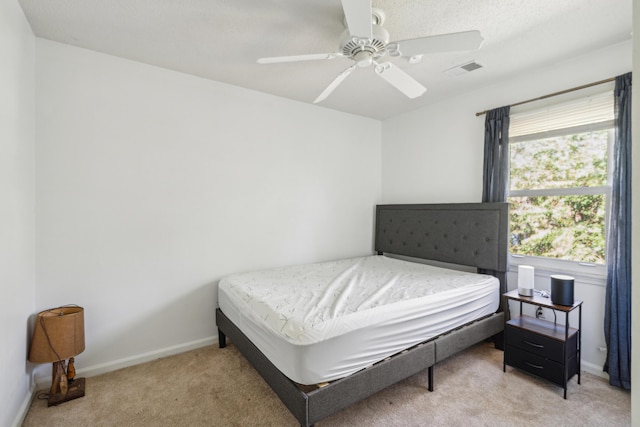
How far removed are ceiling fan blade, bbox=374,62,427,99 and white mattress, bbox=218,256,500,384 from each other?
153 centimetres

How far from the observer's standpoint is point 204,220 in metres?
2.79

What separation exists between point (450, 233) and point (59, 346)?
11.3ft

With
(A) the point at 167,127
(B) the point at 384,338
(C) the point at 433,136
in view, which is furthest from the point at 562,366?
(A) the point at 167,127

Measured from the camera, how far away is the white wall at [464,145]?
2.33 meters

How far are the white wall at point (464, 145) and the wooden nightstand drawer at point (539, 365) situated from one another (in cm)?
48

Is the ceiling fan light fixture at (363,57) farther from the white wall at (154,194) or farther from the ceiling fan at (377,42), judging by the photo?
the white wall at (154,194)

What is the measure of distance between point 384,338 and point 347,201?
2.24 metres

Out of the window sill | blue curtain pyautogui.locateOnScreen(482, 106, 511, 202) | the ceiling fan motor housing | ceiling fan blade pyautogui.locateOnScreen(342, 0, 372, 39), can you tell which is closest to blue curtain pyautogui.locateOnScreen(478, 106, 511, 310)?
blue curtain pyautogui.locateOnScreen(482, 106, 511, 202)

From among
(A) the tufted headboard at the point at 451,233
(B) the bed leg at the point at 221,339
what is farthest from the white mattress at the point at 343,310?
(B) the bed leg at the point at 221,339

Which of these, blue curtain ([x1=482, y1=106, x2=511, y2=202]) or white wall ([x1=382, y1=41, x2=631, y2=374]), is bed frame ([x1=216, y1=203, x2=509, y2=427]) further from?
white wall ([x1=382, y1=41, x2=631, y2=374])

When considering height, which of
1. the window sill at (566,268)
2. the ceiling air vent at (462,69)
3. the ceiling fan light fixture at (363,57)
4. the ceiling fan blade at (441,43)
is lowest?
the window sill at (566,268)

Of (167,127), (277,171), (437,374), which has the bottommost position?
(437,374)

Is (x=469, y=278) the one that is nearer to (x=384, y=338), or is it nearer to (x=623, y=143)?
(x=384, y=338)

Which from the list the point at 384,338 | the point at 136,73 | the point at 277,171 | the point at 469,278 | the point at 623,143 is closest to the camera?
the point at 384,338
